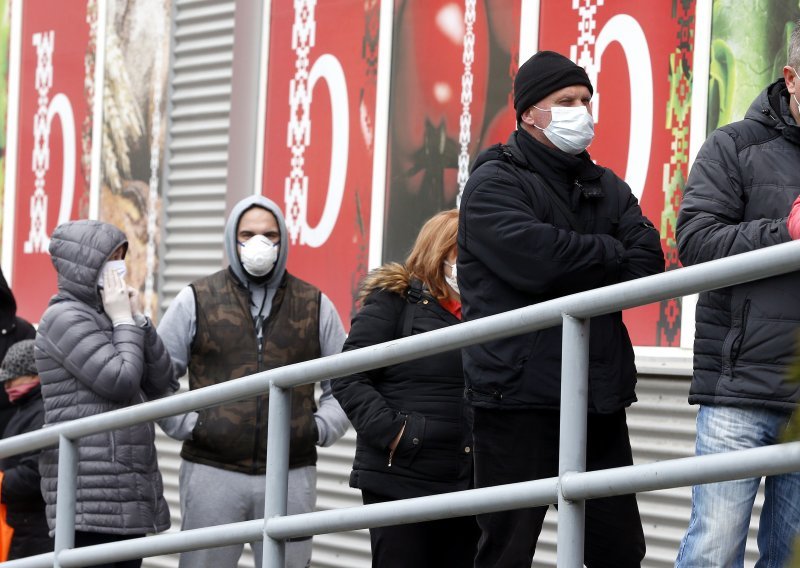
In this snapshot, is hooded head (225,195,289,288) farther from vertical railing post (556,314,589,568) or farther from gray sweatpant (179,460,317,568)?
vertical railing post (556,314,589,568)

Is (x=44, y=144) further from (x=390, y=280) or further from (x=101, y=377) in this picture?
(x=390, y=280)

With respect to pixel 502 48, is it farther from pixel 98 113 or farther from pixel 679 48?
pixel 98 113

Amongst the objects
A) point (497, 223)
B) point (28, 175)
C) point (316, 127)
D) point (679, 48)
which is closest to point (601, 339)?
point (497, 223)

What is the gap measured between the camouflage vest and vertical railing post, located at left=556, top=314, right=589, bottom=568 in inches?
92.8

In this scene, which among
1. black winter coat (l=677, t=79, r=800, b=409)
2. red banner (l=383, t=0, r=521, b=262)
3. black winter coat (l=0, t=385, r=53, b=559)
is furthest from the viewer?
red banner (l=383, t=0, r=521, b=262)

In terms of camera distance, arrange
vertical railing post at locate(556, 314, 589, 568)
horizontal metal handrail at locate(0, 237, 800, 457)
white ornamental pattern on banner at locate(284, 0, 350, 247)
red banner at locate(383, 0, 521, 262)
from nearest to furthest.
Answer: horizontal metal handrail at locate(0, 237, 800, 457) < vertical railing post at locate(556, 314, 589, 568) < red banner at locate(383, 0, 521, 262) < white ornamental pattern on banner at locate(284, 0, 350, 247)

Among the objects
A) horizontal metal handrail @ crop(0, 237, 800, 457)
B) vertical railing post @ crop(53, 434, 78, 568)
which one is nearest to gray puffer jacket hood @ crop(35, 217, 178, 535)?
vertical railing post @ crop(53, 434, 78, 568)

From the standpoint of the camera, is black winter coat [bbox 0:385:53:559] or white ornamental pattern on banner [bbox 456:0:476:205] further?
white ornamental pattern on banner [bbox 456:0:476:205]

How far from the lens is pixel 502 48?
22.5ft

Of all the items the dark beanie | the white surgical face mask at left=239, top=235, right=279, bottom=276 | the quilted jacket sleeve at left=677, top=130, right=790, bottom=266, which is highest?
the dark beanie

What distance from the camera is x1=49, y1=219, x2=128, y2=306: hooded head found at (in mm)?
5262

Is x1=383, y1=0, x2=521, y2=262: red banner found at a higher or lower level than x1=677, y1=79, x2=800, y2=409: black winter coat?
higher

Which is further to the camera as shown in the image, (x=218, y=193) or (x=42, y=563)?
(x=218, y=193)

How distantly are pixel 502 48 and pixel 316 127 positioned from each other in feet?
4.60
